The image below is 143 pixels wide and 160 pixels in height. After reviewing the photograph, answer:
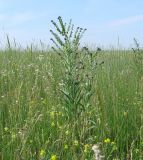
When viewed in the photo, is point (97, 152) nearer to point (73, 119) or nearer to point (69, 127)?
point (69, 127)

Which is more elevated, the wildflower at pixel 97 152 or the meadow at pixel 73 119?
the wildflower at pixel 97 152

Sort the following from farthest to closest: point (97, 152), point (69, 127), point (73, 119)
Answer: point (73, 119)
point (69, 127)
point (97, 152)

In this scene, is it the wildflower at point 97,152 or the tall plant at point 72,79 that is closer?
the wildflower at point 97,152

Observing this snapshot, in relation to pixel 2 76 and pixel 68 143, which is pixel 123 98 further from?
pixel 2 76

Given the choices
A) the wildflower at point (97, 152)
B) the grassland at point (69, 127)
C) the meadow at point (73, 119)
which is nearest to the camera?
the wildflower at point (97, 152)

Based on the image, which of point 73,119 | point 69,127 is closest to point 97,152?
point 69,127

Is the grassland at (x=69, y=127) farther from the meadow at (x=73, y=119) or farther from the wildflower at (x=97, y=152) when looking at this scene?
the wildflower at (x=97, y=152)

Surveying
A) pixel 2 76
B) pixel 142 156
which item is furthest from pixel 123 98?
pixel 2 76

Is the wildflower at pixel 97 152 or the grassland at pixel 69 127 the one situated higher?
the wildflower at pixel 97 152

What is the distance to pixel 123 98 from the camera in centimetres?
364

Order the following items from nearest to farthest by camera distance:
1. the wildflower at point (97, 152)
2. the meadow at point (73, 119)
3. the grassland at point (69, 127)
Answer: the wildflower at point (97, 152) → the grassland at point (69, 127) → the meadow at point (73, 119)

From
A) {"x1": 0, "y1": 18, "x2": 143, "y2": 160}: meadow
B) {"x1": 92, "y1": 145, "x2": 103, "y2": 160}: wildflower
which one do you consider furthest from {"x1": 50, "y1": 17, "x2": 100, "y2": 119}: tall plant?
{"x1": 92, "y1": 145, "x2": 103, "y2": 160}: wildflower

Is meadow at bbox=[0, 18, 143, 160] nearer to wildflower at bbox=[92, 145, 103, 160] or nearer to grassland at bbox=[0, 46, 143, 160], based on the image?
grassland at bbox=[0, 46, 143, 160]

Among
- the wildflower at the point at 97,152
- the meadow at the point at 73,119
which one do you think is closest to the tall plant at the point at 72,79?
the meadow at the point at 73,119
